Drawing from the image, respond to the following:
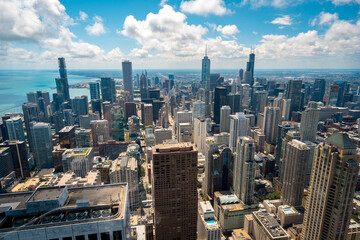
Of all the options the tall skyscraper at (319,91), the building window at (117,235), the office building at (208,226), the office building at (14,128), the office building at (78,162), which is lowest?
A: the office building at (208,226)

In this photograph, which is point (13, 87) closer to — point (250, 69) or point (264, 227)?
point (264, 227)

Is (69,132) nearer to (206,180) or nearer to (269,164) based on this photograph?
(206,180)

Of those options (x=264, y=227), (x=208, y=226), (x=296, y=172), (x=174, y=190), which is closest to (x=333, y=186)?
(x=264, y=227)

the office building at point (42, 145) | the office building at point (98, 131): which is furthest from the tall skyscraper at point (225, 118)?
the office building at point (42, 145)

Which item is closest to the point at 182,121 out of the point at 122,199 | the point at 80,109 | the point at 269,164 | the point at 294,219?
the point at 269,164

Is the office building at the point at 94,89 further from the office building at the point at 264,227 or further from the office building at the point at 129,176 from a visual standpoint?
the office building at the point at 264,227

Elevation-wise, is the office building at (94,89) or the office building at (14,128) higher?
the office building at (94,89)

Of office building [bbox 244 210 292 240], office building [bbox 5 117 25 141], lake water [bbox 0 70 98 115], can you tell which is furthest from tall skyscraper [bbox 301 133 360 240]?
office building [bbox 5 117 25 141]
